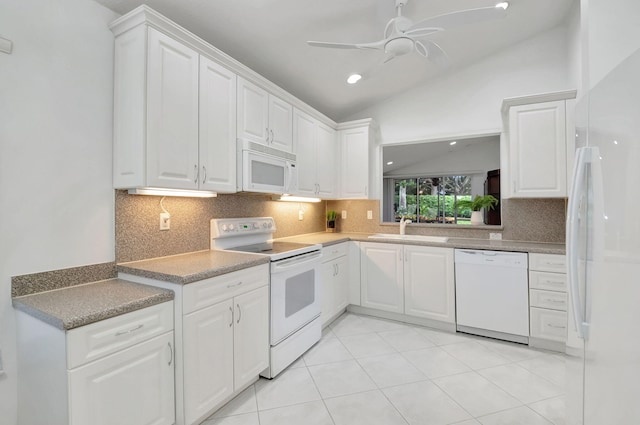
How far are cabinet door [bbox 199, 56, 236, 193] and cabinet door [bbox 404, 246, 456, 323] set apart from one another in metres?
2.01

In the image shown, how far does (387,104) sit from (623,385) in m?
3.63

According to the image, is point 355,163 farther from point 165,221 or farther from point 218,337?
point 218,337

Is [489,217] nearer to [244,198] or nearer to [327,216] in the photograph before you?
[327,216]

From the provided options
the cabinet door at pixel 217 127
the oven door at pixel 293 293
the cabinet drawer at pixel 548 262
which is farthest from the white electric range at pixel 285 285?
the cabinet drawer at pixel 548 262

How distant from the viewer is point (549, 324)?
2521 millimetres

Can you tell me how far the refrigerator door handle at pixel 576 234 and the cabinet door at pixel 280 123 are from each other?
217cm

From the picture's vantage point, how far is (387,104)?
3857 millimetres

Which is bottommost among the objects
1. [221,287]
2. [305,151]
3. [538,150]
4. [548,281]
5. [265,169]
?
[548,281]

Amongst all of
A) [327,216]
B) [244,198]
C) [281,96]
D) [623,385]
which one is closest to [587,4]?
[623,385]

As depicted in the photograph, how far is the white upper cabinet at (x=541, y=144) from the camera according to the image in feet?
8.43

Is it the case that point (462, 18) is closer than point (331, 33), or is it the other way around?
point (462, 18)

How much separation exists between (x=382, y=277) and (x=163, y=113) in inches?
103

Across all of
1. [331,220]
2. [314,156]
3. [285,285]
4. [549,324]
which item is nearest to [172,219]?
[285,285]

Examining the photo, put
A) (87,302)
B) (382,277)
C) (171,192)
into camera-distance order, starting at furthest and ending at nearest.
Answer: (382,277) → (171,192) → (87,302)
